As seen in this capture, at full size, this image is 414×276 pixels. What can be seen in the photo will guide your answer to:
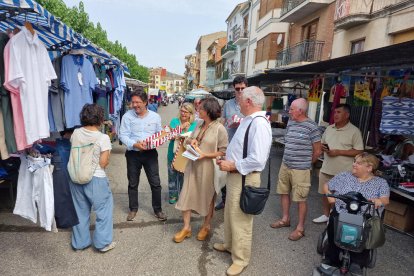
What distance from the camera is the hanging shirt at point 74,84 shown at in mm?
3528

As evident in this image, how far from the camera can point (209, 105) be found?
308 cm

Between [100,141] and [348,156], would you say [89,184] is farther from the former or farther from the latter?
[348,156]

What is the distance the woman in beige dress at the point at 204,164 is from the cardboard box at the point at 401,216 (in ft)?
8.94

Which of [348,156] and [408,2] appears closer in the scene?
[348,156]

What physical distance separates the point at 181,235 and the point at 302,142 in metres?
1.86

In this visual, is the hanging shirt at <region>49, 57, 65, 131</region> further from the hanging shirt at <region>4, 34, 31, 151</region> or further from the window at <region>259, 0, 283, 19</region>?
the window at <region>259, 0, 283, 19</region>

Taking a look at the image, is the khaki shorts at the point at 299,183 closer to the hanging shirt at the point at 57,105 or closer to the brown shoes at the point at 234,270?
the brown shoes at the point at 234,270

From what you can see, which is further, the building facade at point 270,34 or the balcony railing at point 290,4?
the building facade at point 270,34

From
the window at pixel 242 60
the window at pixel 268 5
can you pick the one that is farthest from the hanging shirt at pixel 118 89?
the window at pixel 242 60

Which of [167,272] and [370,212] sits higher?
[370,212]

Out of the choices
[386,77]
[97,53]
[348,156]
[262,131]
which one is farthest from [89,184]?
[386,77]

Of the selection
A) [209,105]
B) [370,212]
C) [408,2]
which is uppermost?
[408,2]

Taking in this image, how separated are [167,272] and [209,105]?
70.0 inches

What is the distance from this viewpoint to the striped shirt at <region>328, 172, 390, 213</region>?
8.93 feet
